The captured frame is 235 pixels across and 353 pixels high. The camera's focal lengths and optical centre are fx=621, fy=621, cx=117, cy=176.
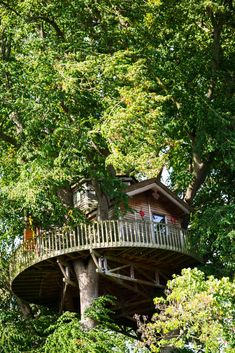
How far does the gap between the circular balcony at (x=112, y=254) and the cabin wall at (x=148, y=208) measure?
1583 mm

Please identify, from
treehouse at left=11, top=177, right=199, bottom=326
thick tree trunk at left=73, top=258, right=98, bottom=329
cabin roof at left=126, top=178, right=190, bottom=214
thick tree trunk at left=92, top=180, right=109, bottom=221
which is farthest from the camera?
cabin roof at left=126, top=178, right=190, bottom=214

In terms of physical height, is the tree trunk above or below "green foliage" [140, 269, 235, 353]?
above

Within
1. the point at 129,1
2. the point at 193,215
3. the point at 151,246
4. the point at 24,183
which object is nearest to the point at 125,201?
the point at 151,246

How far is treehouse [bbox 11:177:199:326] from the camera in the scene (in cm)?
2011

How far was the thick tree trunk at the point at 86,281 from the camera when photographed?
20239mm

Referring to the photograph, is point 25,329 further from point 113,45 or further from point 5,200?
point 113,45

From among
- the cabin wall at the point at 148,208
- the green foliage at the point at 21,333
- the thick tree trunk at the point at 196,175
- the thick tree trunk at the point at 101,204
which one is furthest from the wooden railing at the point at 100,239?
the thick tree trunk at the point at 196,175

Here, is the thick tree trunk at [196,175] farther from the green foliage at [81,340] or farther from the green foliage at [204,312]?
the green foliage at [204,312]

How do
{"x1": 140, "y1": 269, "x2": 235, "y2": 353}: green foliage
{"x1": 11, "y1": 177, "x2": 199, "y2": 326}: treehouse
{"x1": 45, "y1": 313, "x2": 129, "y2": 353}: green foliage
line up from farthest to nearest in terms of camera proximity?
1. {"x1": 11, "y1": 177, "x2": 199, "y2": 326}: treehouse
2. {"x1": 45, "y1": 313, "x2": 129, "y2": 353}: green foliage
3. {"x1": 140, "y1": 269, "x2": 235, "y2": 353}: green foliage

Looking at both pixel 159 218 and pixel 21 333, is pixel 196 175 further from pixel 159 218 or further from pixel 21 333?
pixel 21 333

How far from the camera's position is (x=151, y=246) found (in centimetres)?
2033

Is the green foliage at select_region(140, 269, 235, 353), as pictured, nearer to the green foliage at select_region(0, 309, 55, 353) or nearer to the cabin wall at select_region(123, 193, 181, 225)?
the green foliage at select_region(0, 309, 55, 353)

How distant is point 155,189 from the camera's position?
2334 centimetres

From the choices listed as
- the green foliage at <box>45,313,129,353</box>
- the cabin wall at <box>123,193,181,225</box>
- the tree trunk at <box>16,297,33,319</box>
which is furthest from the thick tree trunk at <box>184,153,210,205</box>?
the tree trunk at <box>16,297,33,319</box>
